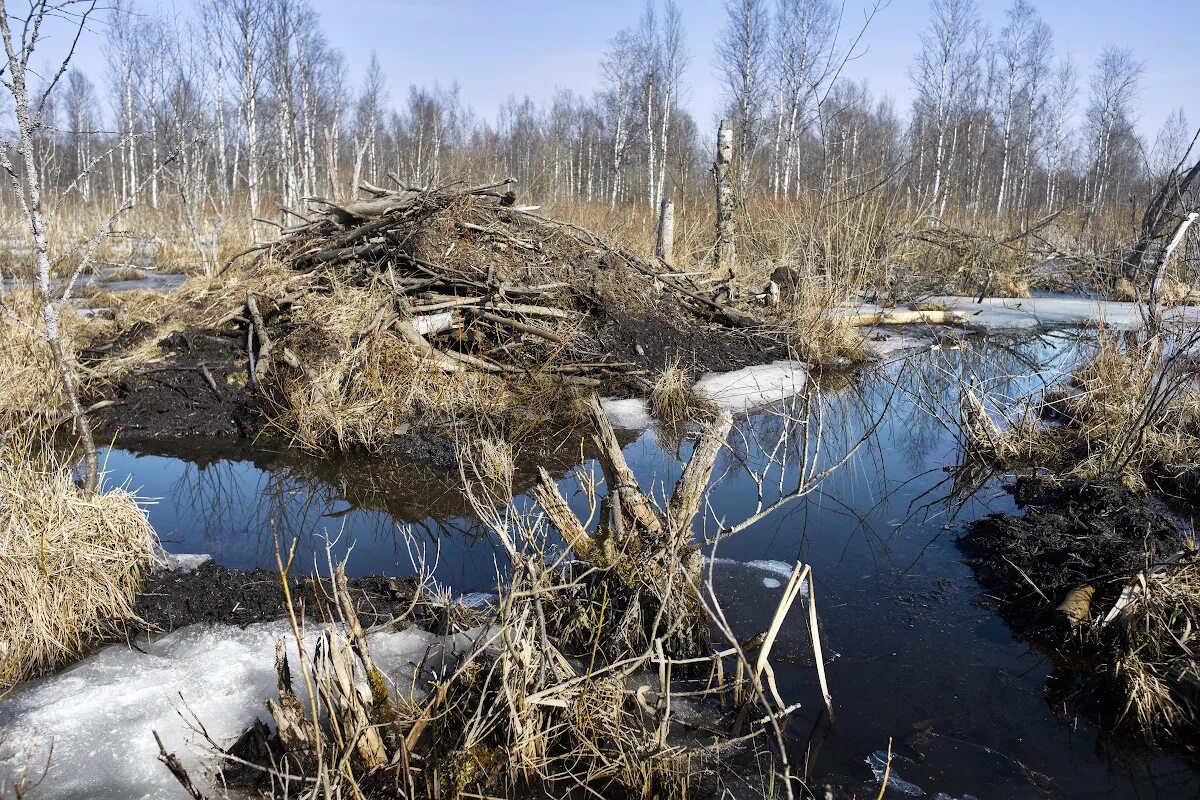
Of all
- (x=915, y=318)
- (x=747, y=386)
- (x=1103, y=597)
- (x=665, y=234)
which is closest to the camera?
(x=1103, y=597)

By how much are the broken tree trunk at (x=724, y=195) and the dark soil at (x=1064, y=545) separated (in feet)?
23.9

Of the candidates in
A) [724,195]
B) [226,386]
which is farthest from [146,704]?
[724,195]

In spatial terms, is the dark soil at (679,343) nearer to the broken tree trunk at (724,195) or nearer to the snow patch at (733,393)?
the snow patch at (733,393)

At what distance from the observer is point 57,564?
3.84 m

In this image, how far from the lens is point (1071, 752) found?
332cm

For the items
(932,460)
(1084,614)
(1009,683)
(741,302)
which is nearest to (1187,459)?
(932,460)

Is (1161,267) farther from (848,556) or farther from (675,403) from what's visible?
(675,403)

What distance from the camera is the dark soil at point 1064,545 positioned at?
14.2 ft

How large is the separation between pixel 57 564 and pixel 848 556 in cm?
433

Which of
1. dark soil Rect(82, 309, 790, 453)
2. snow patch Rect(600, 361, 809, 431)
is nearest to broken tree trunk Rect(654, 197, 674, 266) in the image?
dark soil Rect(82, 309, 790, 453)

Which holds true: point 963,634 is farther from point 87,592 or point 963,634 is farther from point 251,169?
point 251,169

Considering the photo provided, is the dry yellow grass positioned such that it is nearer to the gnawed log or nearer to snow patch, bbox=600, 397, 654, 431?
snow patch, bbox=600, 397, 654, 431

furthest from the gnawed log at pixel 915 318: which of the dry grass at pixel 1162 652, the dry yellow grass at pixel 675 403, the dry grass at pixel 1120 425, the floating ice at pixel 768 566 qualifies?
the dry grass at pixel 1162 652

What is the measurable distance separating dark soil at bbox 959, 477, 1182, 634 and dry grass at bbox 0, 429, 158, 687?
4.58 meters
